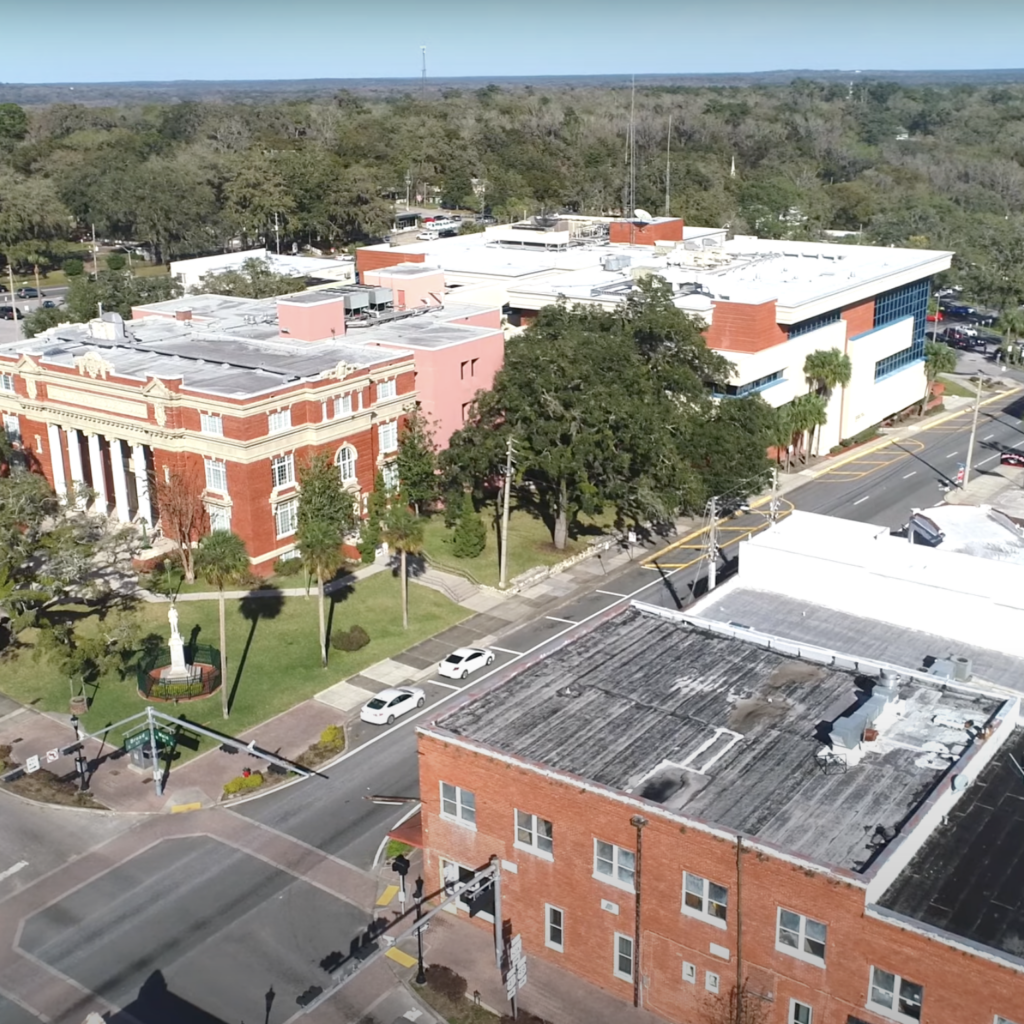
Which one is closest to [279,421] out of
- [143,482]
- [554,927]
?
[143,482]

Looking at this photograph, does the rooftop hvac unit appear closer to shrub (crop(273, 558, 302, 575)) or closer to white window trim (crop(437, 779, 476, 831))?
white window trim (crop(437, 779, 476, 831))

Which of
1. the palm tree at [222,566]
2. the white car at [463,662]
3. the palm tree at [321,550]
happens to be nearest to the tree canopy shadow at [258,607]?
the palm tree at [321,550]

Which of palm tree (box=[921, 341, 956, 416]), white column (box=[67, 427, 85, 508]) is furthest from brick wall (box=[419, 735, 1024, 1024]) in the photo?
palm tree (box=[921, 341, 956, 416])

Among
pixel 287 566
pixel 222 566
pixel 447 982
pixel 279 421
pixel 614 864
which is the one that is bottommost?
pixel 447 982

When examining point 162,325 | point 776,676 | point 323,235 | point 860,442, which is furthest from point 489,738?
point 323,235

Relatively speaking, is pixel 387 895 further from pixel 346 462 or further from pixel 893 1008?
pixel 346 462

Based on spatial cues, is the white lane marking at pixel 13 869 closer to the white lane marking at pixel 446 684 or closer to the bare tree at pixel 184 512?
the white lane marking at pixel 446 684
